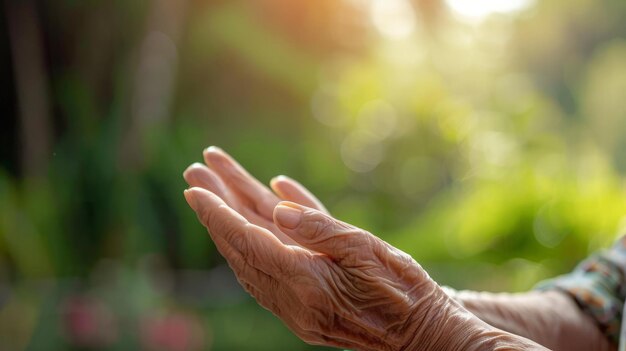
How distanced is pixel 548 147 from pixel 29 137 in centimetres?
273

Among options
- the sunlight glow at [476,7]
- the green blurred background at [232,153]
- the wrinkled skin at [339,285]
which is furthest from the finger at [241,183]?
the sunlight glow at [476,7]

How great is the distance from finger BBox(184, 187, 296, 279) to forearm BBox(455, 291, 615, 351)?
0.44m

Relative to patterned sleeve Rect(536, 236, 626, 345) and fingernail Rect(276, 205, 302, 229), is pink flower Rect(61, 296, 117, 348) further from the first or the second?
fingernail Rect(276, 205, 302, 229)

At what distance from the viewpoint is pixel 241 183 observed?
4.09ft

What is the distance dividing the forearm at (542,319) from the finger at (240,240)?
0.44 metres

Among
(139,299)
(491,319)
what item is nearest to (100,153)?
(139,299)

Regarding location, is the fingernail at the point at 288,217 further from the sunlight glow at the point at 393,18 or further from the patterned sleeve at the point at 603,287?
the sunlight glow at the point at 393,18

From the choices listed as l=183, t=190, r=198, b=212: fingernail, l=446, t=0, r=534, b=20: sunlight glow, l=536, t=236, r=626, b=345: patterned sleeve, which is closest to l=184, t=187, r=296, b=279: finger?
l=183, t=190, r=198, b=212: fingernail

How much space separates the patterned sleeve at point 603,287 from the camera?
1.30 m

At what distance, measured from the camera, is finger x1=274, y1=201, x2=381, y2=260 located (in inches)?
35.4

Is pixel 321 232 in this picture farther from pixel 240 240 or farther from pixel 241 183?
pixel 241 183

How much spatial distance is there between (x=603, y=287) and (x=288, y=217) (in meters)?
0.70

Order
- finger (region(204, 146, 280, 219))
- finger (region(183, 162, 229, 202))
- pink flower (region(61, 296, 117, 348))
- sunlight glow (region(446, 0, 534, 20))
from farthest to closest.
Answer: sunlight glow (region(446, 0, 534, 20)) → pink flower (region(61, 296, 117, 348)) → finger (region(204, 146, 280, 219)) → finger (region(183, 162, 229, 202))

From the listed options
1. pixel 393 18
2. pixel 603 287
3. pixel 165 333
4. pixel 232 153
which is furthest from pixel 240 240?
pixel 393 18
